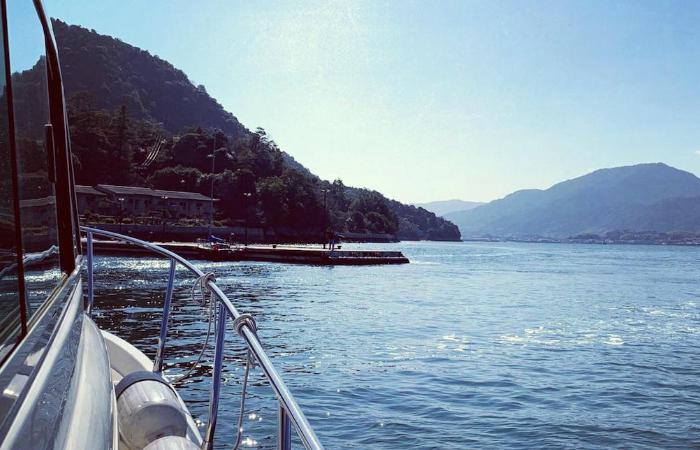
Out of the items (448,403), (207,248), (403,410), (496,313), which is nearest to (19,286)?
(403,410)

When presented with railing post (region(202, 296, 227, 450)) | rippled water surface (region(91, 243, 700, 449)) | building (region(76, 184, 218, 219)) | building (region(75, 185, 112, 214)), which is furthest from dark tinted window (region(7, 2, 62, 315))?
building (region(75, 185, 112, 214))

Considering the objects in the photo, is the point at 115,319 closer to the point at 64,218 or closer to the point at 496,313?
the point at 496,313

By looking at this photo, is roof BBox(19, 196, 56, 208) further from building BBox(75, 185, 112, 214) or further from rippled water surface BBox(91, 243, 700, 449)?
building BBox(75, 185, 112, 214)

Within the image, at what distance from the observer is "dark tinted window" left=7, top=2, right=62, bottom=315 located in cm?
181

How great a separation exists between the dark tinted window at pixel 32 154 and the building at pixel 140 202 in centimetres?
7905

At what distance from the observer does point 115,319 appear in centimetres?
2002

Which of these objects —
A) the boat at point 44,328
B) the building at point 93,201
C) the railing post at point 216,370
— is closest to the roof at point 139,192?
the building at point 93,201

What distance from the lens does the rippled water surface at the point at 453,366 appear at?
10180 millimetres

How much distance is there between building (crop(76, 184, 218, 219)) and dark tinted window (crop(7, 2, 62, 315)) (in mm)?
79050

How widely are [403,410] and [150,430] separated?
331 inches

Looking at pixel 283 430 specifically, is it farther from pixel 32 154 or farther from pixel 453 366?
pixel 453 366

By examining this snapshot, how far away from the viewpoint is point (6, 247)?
5.05ft

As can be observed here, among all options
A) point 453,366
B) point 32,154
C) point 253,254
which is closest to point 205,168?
point 253,254

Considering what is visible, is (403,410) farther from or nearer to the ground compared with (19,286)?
nearer to the ground
